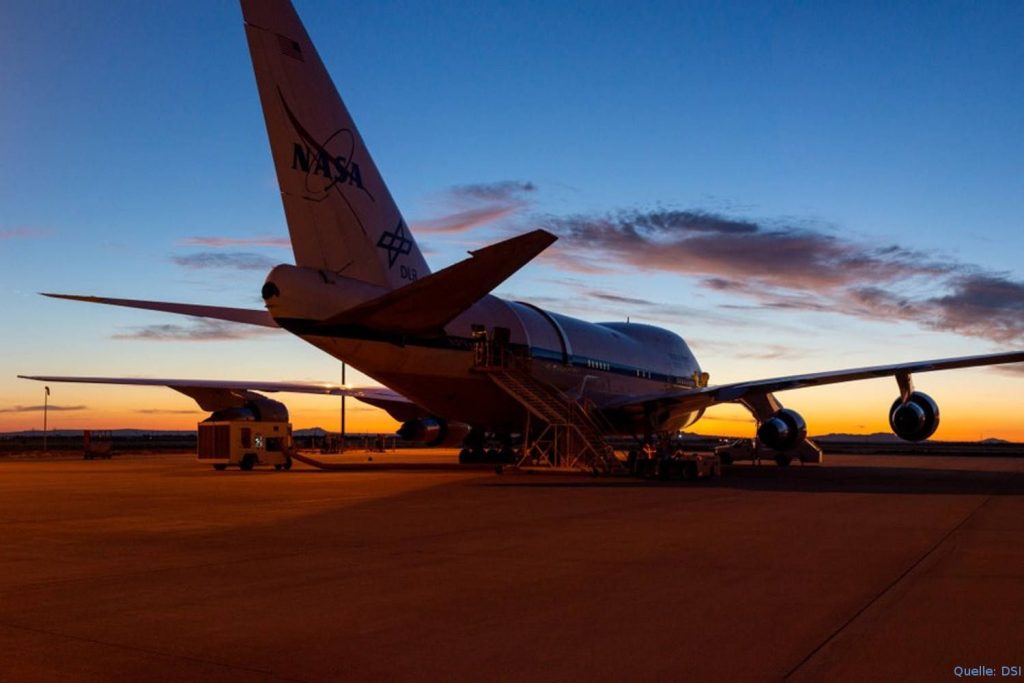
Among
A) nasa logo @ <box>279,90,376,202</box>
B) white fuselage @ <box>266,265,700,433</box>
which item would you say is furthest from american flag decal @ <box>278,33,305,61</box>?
white fuselage @ <box>266,265,700,433</box>

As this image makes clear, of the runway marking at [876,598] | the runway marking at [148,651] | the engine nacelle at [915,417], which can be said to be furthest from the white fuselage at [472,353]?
the runway marking at [148,651]

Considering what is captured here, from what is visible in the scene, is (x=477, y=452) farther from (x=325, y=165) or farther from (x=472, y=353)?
(x=325, y=165)

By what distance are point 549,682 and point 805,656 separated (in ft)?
5.28

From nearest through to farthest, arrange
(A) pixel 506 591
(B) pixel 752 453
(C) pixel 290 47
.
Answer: (A) pixel 506 591 → (C) pixel 290 47 → (B) pixel 752 453

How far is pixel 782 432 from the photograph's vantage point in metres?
29.7

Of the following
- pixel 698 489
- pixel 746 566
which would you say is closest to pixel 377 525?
pixel 746 566

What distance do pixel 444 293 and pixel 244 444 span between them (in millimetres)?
12661

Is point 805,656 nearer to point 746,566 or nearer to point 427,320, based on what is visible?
point 746,566

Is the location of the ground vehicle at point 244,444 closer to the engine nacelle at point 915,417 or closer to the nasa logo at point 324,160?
the nasa logo at point 324,160

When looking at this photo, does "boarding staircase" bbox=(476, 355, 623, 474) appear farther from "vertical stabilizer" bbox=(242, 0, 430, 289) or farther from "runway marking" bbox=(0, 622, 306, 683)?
"runway marking" bbox=(0, 622, 306, 683)

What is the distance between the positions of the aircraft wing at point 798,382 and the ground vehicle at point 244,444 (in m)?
11.0

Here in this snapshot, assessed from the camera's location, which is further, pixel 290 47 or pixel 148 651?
pixel 290 47

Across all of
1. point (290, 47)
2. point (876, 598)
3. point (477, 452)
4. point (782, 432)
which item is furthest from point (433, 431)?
point (876, 598)

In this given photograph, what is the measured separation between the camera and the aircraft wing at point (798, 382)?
25.9 m
